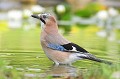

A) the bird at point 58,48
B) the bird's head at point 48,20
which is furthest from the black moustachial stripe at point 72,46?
the bird's head at point 48,20

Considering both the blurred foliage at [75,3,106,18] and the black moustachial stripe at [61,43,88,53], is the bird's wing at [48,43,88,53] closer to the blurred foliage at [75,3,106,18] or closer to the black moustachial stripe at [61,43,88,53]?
the black moustachial stripe at [61,43,88,53]

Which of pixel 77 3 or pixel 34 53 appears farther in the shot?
pixel 77 3

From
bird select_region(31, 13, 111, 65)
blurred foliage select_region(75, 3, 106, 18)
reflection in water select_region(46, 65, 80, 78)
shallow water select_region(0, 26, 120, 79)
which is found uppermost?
blurred foliage select_region(75, 3, 106, 18)

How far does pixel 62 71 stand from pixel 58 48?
24.5 inches

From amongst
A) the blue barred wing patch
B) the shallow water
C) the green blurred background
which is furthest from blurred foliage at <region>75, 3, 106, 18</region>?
the blue barred wing patch

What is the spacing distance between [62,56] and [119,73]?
170 cm

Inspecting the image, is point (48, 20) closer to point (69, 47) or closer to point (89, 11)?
point (69, 47)

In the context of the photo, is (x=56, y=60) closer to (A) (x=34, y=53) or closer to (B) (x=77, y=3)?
(A) (x=34, y=53)

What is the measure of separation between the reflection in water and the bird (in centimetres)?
14

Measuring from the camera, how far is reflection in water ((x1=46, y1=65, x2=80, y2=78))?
6074mm

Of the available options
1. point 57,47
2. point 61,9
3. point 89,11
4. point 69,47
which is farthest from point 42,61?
point 89,11

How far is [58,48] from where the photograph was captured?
23.2 ft

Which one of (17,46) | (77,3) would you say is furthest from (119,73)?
(77,3)

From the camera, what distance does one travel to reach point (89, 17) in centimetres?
1859
